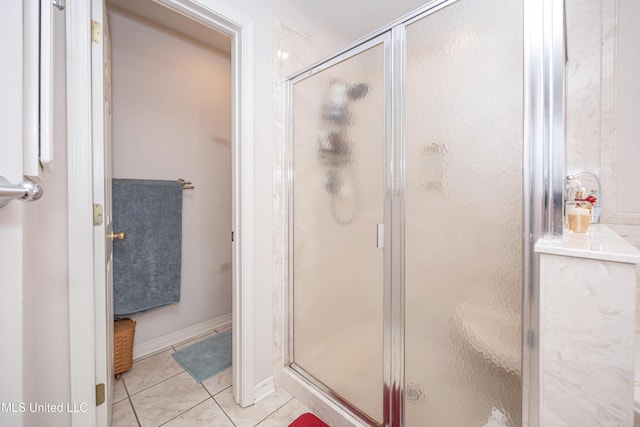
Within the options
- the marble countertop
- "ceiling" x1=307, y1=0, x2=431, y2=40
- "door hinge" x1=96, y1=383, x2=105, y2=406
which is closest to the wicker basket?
"door hinge" x1=96, y1=383, x2=105, y2=406

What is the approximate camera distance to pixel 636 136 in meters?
1.26

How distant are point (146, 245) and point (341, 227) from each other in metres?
1.54

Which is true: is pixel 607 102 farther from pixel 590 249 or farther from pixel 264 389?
pixel 264 389

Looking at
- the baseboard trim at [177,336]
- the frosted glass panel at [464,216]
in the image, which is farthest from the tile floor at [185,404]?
the frosted glass panel at [464,216]

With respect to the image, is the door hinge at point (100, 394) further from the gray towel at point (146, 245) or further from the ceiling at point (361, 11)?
the ceiling at point (361, 11)

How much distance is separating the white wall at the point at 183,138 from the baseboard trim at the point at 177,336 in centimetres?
4

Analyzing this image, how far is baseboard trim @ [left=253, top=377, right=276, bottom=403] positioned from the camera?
1569mm

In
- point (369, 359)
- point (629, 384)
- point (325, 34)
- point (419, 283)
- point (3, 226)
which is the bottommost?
point (369, 359)

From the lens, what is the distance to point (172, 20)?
79.3 inches

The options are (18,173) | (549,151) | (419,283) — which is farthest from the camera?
(419,283)

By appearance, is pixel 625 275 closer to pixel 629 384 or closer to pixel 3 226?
pixel 629 384

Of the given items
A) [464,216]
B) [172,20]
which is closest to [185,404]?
[464,216]

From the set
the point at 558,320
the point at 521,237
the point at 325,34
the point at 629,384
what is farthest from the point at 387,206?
the point at 325,34

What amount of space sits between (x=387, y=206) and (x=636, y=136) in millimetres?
1263
